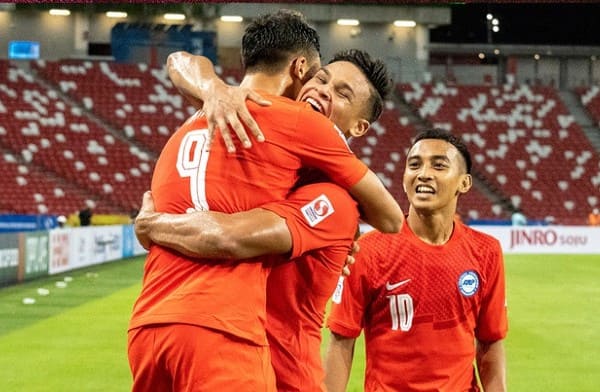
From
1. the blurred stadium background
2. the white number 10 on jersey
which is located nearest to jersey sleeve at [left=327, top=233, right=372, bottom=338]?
the white number 10 on jersey

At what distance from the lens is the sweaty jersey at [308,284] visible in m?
3.26

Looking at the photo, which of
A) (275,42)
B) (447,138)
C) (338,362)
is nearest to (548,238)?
(447,138)

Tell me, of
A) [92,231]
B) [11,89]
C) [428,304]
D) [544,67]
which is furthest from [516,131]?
[428,304]

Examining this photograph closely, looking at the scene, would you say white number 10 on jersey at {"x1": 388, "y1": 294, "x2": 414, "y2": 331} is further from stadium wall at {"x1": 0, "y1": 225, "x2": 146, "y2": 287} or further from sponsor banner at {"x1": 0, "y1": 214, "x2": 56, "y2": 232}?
sponsor banner at {"x1": 0, "y1": 214, "x2": 56, "y2": 232}

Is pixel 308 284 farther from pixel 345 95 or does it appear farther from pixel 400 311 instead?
pixel 400 311

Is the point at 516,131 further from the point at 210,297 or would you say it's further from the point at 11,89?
the point at 210,297

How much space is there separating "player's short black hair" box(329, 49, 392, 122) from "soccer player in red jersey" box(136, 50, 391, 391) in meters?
0.02

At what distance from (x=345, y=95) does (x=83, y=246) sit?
67.6 ft

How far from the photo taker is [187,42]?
41.4 metres

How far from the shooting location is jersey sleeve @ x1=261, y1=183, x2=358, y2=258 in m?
3.18

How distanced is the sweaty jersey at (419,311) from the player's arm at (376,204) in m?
1.03

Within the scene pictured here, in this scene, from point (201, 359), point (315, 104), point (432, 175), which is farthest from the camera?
point (432, 175)

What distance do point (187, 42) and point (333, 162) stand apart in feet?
128

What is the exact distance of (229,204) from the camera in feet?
10.3
